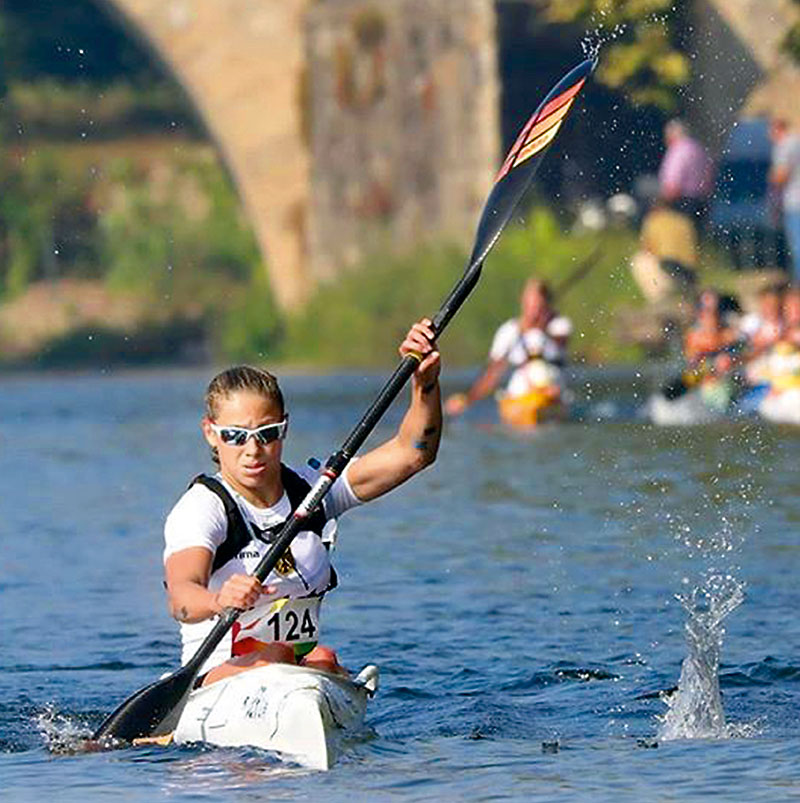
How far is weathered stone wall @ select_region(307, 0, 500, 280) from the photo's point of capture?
125 ft

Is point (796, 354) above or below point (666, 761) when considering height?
above

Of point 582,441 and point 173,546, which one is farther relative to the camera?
point 582,441

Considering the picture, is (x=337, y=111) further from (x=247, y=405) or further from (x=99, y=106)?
(x=247, y=405)

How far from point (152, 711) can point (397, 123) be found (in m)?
30.0

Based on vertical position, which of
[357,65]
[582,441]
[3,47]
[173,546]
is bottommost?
[173,546]

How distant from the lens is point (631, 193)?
35.5 metres

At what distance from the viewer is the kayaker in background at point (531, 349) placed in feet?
80.1

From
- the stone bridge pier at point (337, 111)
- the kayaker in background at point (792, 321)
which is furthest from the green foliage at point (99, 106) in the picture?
the kayaker in background at point (792, 321)

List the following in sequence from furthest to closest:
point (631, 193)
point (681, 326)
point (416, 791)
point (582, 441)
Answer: point (631, 193) → point (681, 326) → point (582, 441) → point (416, 791)

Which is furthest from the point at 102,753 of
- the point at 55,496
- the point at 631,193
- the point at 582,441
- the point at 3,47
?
the point at 3,47

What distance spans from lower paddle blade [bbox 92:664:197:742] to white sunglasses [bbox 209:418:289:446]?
2.37ft

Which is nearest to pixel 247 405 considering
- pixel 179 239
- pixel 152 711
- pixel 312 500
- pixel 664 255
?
pixel 312 500

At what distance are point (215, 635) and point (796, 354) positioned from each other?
48.4 ft

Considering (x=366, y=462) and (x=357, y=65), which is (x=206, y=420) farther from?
(x=357, y=65)
